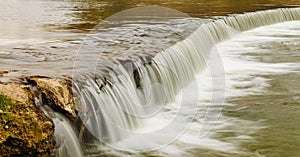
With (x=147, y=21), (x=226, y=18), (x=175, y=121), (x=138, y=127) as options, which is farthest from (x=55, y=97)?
(x=226, y=18)

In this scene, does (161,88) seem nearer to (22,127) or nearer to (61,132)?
(61,132)

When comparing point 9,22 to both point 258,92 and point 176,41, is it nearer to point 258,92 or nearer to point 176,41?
point 176,41

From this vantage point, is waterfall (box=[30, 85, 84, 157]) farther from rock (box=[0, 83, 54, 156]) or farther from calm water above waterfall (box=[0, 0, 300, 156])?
rock (box=[0, 83, 54, 156])

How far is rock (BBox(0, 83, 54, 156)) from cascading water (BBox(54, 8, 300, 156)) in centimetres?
41

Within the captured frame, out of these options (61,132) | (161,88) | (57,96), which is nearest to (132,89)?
(161,88)

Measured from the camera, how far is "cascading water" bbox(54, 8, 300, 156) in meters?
5.91

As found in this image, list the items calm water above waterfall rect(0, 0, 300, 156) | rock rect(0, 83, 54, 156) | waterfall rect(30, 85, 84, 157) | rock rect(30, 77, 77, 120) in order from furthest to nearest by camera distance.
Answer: calm water above waterfall rect(0, 0, 300, 156), rock rect(30, 77, 77, 120), waterfall rect(30, 85, 84, 157), rock rect(0, 83, 54, 156)

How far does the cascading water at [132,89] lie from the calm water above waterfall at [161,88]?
2 cm

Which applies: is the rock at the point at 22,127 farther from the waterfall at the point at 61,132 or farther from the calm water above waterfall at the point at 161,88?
the calm water above waterfall at the point at 161,88

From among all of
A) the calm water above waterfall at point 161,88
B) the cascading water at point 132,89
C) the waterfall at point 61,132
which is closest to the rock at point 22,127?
the waterfall at point 61,132

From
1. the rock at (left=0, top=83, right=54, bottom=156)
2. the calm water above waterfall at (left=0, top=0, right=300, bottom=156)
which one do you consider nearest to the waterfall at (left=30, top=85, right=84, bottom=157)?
the calm water above waterfall at (left=0, top=0, right=300, bottom=156)

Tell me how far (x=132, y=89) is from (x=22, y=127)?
2927 millimetres

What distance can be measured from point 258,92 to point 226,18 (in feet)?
27.4

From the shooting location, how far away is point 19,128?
4.39 meters
